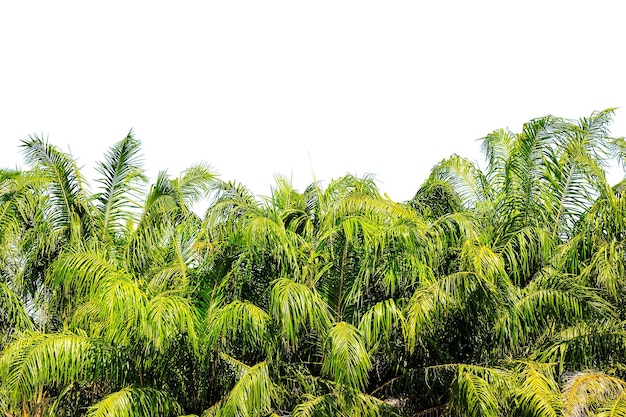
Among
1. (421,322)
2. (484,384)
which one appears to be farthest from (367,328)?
(484,384)

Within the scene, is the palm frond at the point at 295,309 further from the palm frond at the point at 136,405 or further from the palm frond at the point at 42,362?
the palm frond at the point at 42,362

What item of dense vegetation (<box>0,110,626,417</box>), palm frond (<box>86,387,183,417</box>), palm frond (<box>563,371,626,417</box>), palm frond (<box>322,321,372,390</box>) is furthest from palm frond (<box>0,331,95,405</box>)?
palm frond (<box>563,371,626,417</box>)

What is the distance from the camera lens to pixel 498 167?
16.8 m

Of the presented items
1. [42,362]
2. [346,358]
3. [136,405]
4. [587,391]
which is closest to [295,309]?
[346,358]

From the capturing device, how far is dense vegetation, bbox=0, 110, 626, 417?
11.1 m

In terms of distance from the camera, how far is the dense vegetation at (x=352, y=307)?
11086 mm

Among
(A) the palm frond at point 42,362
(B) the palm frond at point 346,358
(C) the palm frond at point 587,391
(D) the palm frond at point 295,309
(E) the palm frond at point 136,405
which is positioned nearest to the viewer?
(B) the palm frond at point 346,358

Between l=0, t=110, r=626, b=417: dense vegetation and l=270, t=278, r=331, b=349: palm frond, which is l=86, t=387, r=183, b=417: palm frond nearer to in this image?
l=0, t=110, r=626, b=417: dense vegetation

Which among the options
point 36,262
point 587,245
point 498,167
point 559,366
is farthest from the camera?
point 498,167

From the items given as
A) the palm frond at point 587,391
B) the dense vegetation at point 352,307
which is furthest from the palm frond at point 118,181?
the palm frond at point 587,391

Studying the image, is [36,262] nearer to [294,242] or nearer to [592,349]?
[294,242]

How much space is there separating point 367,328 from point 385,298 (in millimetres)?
1100

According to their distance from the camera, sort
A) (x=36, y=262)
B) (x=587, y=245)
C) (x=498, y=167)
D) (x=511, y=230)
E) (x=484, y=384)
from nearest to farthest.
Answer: (x=484, y=384)
(x=587, y=245)
(x=511, y=230)
(x=36, y=262)
(x=498, y=167)

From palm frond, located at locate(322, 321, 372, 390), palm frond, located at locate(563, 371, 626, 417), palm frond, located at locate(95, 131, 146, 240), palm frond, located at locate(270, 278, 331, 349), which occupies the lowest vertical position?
palm frond, located at locate(563, 371, 626, 417)
